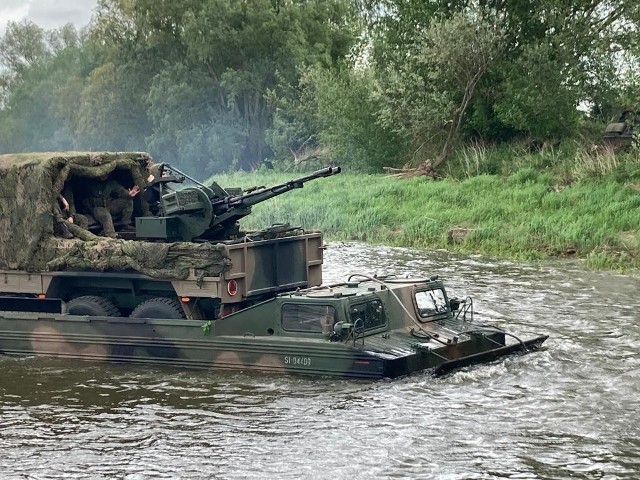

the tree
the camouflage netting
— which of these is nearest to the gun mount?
the camouflage netting

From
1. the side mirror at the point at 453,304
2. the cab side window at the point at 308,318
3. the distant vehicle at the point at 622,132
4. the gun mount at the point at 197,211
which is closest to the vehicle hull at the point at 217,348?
the cab side window at the point at 308,318

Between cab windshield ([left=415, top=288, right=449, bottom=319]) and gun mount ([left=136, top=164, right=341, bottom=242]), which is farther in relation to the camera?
gun mount ([left=136, top=164, right=341, bottom=242])

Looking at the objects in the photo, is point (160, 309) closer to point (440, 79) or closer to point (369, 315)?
point (369, 315)

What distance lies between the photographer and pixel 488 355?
14.6 m

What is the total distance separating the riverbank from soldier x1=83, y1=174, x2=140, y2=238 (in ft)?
33.6

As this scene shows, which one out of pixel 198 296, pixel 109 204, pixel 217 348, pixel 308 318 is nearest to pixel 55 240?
pixel 109 204

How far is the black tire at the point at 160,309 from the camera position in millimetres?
15609

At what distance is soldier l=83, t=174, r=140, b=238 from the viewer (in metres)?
17.3

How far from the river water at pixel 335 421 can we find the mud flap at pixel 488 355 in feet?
0.41

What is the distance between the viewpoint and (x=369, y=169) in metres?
39.5

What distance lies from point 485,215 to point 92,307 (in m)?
14.4

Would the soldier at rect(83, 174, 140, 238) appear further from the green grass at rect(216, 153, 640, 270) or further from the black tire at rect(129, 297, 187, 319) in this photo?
the green grass at rect(216, 153, 640, 270)

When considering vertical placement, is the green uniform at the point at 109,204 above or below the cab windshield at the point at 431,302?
above

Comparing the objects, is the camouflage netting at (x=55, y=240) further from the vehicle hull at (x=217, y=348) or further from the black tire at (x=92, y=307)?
the vehicle hull at (x=217, y=348)
